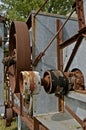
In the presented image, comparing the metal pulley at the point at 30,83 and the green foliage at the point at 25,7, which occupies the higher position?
the green foliage at the point at 25,7

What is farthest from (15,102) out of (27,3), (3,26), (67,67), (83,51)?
(27,3)

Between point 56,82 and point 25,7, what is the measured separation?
14.9m

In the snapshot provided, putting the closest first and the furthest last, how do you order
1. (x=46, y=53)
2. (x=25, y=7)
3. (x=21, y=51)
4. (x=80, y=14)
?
(x=80, y=14) → (x=21, y=51) → (x=46, y=53) → (x=25, y=7)

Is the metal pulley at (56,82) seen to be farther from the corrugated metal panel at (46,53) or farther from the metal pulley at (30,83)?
the corrugated metal panel at (46,53)

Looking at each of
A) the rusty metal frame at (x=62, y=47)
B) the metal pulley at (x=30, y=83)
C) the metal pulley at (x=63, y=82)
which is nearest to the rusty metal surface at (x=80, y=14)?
the rusty metal frame at (x=62, y=47)

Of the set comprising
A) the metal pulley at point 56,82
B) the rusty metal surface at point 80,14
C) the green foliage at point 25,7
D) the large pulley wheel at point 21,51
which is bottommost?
the metal pulley at point 56,82

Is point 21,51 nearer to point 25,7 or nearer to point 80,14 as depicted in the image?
point 80,14

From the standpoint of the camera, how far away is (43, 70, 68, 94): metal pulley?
2.03 meters

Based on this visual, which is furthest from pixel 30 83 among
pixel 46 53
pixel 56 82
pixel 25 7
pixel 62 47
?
pixel 25 7

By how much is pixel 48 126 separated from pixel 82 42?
3.12ft

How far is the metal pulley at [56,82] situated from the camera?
203 cm

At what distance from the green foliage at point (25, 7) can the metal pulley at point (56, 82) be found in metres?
13.2

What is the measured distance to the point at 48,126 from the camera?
235cm

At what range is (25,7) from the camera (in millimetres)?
16250
